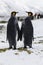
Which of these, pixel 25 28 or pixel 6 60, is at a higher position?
pixel 25 28

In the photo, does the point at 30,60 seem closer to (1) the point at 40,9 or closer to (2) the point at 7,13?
(2) the point at 7,13

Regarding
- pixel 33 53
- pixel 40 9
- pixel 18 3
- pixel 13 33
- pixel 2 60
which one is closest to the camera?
pixel 2 60

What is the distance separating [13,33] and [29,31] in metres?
0.59

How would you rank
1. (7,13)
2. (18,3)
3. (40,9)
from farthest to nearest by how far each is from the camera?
(18,3), (40,9), (7,13)

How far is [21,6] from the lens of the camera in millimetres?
45250

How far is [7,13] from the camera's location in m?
38.9

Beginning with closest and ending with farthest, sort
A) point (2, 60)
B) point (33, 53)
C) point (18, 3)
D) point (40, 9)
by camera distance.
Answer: point (2, 60), point (33, 53), point (40, 9), point (18, 3)

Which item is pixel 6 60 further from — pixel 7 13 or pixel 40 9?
pixel 40 9

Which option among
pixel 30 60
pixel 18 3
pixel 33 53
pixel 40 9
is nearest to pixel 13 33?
pixel 33 53

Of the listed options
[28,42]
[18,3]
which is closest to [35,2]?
[18,3]

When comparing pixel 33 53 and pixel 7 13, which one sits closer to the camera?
pixel 33 53

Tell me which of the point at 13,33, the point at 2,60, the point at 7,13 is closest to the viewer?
the point at 2,60

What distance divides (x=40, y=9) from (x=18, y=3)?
549 cm

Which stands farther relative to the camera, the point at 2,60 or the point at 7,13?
the point at 7,13
